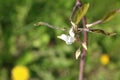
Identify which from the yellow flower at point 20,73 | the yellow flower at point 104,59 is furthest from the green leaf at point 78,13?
the yellow flower at point 104,59

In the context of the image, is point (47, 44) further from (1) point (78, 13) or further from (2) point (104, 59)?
(1) point (78, 13)

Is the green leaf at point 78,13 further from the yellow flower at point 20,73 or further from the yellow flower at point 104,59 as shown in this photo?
the yellow flower at point 104,59

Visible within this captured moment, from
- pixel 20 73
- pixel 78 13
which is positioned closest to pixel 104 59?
pixel 20 73

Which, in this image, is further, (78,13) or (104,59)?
(104,59)

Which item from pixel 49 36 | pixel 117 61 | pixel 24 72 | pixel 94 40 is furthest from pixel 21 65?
pixel 117 61

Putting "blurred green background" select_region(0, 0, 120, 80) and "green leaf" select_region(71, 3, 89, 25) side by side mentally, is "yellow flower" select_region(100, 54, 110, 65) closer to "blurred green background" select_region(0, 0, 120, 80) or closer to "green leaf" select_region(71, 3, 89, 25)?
"blurred green background" select_region(0, 0, 120, 80)

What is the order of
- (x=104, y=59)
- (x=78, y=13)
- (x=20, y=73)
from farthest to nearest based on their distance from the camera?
(x=104, y=59) → (x=20, y=73) → (x=78, y=13)

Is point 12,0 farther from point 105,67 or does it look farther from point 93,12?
point 105,67
